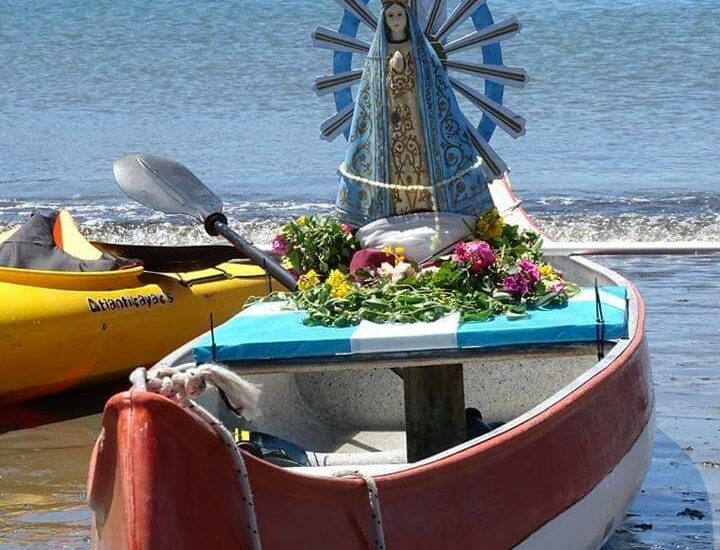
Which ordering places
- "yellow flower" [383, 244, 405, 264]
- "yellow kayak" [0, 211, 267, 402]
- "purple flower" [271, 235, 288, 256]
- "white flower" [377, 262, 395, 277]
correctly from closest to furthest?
"white flower" [377, 262, 395, 277] → "yellow flower" [383, 244, 405, 264] → "purple flower" [271, 235, 288, 256] → "yellow kayak" [0, 211, 267, 402]

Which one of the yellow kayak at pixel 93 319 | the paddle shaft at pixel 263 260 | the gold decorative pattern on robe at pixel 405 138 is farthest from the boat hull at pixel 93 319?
the gold decorative pattern on robe at pixel 405 138

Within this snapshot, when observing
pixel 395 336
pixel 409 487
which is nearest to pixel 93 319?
pixel 395 336

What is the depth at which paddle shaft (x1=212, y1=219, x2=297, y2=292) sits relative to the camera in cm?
666

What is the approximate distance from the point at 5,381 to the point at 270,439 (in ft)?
8.95

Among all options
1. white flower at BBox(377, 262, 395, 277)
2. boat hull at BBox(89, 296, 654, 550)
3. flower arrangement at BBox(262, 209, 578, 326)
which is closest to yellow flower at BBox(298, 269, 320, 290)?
flower arrangement at BBox(262, 209, 578, 326)

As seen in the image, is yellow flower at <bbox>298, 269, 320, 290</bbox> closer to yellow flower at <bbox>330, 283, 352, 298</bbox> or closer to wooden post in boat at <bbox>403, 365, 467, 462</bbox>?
yellow flower at <bbox>330, 283, 352, 298</bbox>

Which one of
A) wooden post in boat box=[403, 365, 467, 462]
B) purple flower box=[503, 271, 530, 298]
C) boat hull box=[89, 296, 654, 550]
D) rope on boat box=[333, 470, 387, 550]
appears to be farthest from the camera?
wooden post in boat box=[403, 365, 467, 462]

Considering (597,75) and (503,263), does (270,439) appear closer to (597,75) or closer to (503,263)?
(503,263)

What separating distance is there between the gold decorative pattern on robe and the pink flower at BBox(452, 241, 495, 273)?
0.49m

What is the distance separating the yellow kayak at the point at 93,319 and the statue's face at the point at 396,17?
2699 millimetres

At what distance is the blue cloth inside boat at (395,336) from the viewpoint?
5.23 metres

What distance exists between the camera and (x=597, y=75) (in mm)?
22203

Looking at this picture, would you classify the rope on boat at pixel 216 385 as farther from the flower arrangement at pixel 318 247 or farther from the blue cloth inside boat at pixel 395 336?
the flower arrangement at pixel 318 247

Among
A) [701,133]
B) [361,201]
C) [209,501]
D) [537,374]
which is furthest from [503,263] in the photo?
[701,133]
